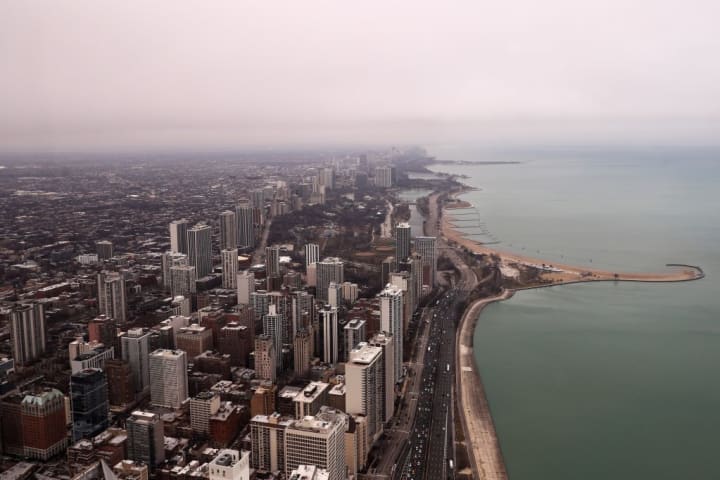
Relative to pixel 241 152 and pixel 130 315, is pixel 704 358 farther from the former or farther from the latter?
pixel 241 152

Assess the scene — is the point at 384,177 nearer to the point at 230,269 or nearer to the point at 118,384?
the point at 230,269

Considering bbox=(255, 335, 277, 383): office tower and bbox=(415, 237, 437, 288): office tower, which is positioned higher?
bbox=(415, 237, 437, 288): office tower

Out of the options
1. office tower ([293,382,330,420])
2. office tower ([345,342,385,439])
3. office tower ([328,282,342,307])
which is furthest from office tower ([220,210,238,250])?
office tower ([345,342,385,439])

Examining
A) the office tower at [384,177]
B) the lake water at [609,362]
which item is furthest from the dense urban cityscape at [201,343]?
the office tower at [384,177]

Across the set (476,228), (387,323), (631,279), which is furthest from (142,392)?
(476,228)

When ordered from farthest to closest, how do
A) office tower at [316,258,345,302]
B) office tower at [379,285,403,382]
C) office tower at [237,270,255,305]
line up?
office tower at [316,258,345,302], office tower at [237,270,255,305], office tower at [379,285,403,382]

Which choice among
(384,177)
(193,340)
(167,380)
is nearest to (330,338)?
(193,340)

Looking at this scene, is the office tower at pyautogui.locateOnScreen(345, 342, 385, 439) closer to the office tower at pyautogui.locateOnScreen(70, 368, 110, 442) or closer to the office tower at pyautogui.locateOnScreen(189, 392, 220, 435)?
the office tower at pyautogui.locateOnScreen(189, 392, 220, 435)

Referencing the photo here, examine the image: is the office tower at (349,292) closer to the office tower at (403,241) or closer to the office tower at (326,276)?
the office tower at (326,276)
